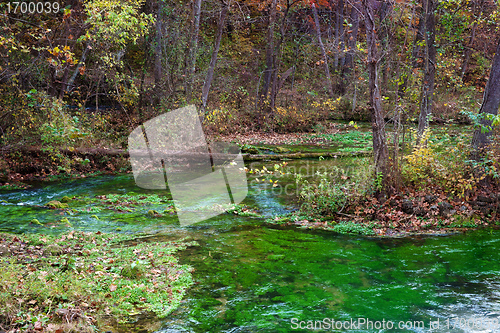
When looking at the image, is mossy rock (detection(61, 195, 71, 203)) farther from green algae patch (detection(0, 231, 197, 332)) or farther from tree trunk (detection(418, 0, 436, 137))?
tree trunk (detection(418, 0, 436, 137))

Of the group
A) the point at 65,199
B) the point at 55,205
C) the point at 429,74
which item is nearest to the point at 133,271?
the point at 55,205

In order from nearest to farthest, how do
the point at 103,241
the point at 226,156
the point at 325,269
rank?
the point at 325,269 → the point at 103,241 → the point at 226,156

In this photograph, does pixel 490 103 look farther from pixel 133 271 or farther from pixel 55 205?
pixel 55 205

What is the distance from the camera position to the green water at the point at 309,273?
493 cm

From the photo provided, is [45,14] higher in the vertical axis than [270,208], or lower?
higher

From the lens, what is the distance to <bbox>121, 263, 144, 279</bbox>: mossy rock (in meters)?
5.74

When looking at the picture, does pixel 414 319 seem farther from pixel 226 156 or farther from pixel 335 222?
pixel 226 156

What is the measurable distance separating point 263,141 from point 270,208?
375 inches

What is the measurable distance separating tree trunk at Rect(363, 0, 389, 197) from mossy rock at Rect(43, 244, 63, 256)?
7.19 meters

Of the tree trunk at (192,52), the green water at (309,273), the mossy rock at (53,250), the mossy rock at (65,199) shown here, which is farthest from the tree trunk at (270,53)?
the mossy rock at (53,250)

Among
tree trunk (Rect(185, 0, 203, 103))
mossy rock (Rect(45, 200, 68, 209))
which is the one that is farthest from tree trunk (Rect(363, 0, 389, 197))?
tree trunk (Rect(185, 0, 203, 103))

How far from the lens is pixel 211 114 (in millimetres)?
18234

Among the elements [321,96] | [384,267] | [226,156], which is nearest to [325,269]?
[384,267]

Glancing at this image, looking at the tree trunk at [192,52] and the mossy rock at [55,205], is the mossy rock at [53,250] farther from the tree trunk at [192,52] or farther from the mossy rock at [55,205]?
the tree trunk at [192,52]
